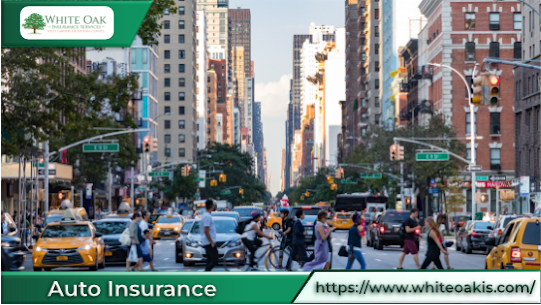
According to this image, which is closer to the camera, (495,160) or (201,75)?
(495,160)

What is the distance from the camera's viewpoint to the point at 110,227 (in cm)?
2853

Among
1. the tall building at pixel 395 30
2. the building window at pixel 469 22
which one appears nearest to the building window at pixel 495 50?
the building window at pixel 469 22

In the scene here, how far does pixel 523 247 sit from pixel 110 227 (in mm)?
16980

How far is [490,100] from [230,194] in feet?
374

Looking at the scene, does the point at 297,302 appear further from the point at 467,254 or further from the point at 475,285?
the point at 467,254

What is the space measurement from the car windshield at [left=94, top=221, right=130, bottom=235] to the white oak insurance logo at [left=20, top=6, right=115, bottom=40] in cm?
1869

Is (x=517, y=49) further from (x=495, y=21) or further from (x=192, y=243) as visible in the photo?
(x=192, y=243)

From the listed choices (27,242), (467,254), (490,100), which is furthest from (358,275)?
(27,242)

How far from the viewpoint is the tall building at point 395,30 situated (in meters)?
111

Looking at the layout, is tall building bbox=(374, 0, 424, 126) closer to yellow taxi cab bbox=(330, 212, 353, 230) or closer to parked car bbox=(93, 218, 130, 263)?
yellow taxi cab bbox=(330, 212, 353, 230)

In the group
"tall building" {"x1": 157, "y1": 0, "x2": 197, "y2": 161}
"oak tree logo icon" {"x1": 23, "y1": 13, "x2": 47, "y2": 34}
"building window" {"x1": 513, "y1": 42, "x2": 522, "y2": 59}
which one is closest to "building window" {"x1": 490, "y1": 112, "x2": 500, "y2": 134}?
"building window" {"x1": 513, "y1": 42, "x2": 522, "y2": 59}

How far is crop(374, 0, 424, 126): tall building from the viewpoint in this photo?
365 feet

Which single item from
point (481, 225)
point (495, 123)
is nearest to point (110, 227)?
point (481, 225)

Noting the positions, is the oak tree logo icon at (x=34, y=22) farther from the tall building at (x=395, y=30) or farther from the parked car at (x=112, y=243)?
the tall building at (x=395, y=30)
